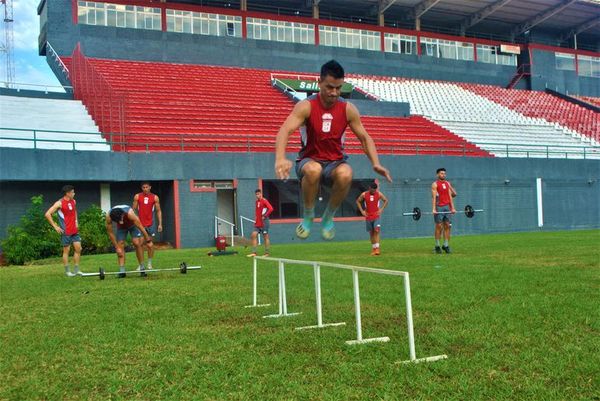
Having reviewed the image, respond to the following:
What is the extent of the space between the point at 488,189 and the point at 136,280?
24095mm

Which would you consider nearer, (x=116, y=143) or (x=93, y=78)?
(x=116, y=143)

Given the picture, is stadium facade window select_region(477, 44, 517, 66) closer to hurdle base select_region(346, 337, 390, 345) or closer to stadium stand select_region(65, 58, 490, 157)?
stadium stand select_region(65, 58, 490, 157)

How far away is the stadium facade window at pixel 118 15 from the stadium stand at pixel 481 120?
13557 mm

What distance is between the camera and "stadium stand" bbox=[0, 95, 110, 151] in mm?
25141

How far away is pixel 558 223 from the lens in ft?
116

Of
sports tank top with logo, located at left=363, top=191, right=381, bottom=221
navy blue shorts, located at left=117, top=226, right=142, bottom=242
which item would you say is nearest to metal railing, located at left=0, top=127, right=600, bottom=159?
sports tank top with logo, located at left=363, top=191, right=381, bottom=221

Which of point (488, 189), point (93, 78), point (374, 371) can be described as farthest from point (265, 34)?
point (374, 371)

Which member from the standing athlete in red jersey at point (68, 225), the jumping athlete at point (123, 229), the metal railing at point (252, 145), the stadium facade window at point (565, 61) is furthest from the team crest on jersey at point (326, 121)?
the stadium facade window at point (565, 61)

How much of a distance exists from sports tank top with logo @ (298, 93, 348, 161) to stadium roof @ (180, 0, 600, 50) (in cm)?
3844

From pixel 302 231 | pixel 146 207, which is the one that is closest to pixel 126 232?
pixel 146 207

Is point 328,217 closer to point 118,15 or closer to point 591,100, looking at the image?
point 118,15

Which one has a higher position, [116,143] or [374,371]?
[116,143]

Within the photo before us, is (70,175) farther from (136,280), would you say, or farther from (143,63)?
(143,63)

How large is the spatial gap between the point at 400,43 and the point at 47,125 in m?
28.3
